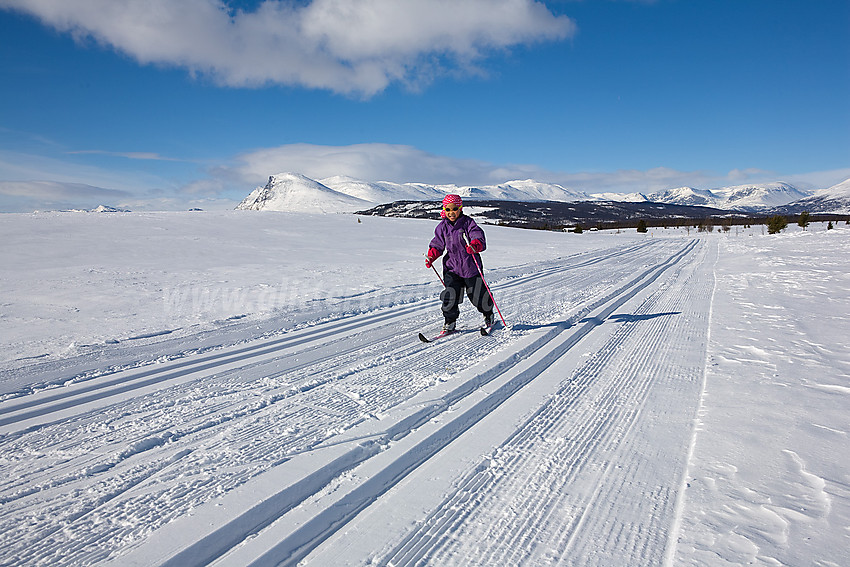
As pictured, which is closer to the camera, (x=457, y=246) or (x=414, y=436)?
(x=414, y=436)

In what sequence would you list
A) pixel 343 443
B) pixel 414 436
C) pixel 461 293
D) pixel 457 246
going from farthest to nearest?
pixel 461 293
pixel 457 246
pixel 414 436
pixel 343 443

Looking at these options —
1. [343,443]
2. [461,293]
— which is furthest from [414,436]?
[461,293]

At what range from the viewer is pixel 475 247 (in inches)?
224

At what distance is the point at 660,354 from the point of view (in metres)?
4.86

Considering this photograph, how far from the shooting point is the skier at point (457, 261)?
587 cm

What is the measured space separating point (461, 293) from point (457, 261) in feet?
1.50

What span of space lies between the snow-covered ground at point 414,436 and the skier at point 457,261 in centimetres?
40

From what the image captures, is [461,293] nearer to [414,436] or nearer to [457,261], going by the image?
[457,261]

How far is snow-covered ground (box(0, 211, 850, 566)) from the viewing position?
2.03m

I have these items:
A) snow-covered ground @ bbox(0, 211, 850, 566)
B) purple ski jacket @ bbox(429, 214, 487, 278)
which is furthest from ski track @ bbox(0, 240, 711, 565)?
purple ski jacket @ bbox(429, 214, 487, 278)

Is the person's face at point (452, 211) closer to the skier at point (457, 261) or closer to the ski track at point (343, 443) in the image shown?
the skier at point (457, 261)

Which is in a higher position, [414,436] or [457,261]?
[457,261]

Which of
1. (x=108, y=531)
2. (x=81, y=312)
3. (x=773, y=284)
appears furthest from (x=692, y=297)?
(x=81, y=312)

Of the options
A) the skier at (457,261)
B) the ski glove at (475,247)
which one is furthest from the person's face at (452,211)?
the ski glove at (475,247)
